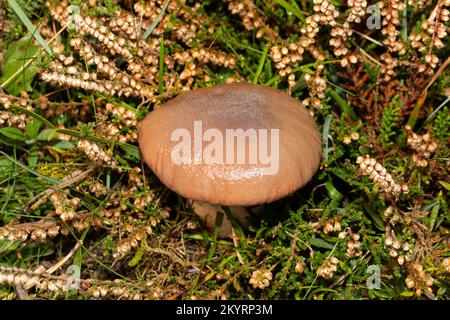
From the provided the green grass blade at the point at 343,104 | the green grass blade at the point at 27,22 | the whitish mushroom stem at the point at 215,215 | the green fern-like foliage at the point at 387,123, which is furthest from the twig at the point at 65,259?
the green fern-like foliage at the point at 387,123

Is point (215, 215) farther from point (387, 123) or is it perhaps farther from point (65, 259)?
point (387, 123)

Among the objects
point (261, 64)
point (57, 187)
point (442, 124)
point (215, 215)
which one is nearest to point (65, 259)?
point (57, 187)

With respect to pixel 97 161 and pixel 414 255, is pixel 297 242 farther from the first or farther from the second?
pixel 97 161

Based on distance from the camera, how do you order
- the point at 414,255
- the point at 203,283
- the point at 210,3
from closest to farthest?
1. the point at 414,255
2. the point at 203,283
3. the point at 210,3

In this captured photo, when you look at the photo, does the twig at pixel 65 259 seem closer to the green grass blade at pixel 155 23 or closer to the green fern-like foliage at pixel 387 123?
the green grass blade at pixel 155 23

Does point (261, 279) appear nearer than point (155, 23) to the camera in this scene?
Yes

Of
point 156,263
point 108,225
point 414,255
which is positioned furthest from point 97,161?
point 414,255

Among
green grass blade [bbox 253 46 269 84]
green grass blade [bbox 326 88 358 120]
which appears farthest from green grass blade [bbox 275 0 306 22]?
green grass blade [bbox 326 88 358 120]

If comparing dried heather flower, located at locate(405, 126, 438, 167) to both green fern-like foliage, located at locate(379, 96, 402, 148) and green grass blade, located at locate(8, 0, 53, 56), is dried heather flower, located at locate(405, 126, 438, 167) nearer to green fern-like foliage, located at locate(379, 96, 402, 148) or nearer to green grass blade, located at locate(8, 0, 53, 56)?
green fern-like foliage, located at locate(379, 96, 402, 148)
